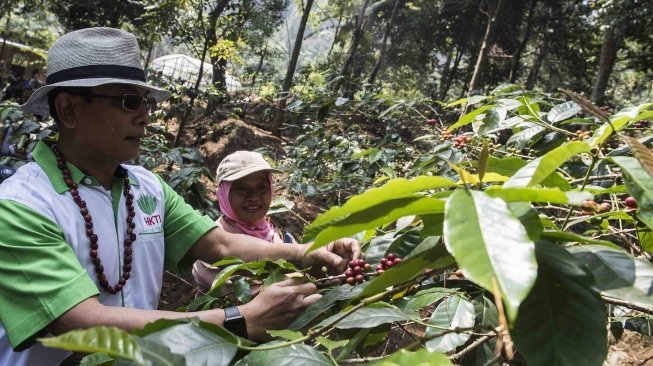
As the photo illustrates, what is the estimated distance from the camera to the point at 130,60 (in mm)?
1801

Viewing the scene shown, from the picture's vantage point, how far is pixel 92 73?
169cm

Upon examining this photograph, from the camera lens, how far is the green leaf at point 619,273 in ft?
1.90

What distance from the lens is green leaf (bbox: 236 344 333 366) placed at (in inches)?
26.2

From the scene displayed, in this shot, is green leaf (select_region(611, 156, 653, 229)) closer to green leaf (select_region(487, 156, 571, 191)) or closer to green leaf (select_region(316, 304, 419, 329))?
green leaf (select_region(487, 156, 571, 191))

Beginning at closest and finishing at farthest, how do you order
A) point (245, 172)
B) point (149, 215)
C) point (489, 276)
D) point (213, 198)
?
point (489, 276) → point (149, 215) → point (245, 172) → point (213, 198)

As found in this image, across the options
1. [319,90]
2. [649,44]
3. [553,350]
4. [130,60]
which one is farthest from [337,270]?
[649,44]

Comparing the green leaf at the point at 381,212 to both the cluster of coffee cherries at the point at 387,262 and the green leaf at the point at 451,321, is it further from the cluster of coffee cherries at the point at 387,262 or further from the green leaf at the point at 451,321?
the cluster of coffee cherries at the point at 387,262

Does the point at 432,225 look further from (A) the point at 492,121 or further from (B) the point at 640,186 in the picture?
(A) the point at 492,121

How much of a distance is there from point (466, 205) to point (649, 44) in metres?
13.3

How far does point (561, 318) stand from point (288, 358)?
37cm

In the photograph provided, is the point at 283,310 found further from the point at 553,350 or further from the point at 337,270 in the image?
the point at 553,350

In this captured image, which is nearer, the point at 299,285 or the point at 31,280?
the point at 299,285

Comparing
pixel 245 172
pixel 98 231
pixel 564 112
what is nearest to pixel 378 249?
pixel 564 112

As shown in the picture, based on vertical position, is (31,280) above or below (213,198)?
above
